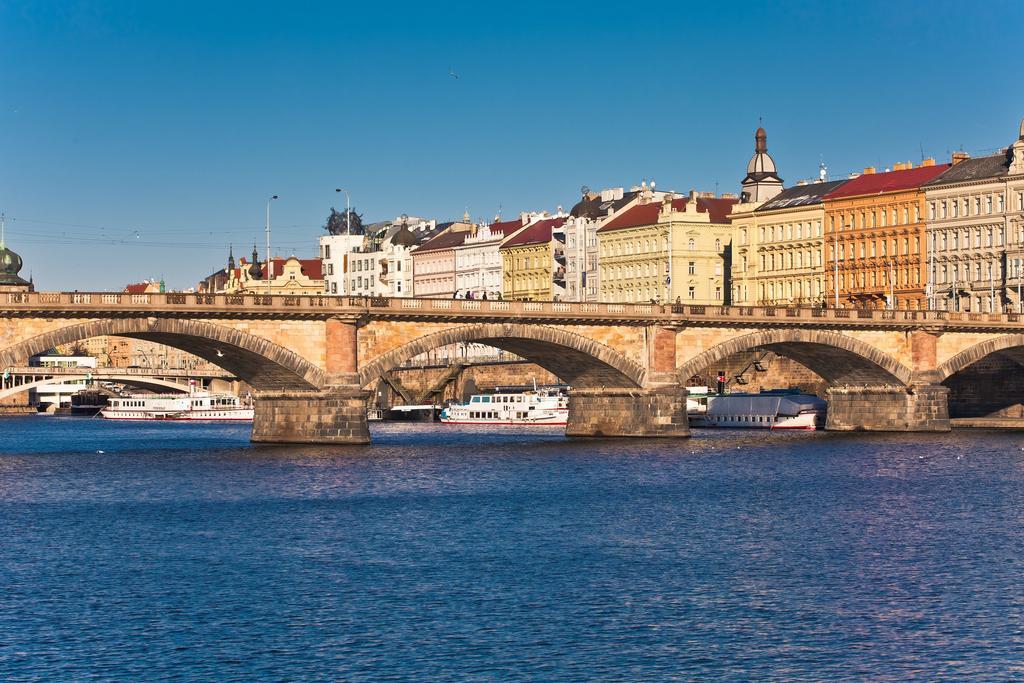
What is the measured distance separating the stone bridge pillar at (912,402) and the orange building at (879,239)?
42187mm

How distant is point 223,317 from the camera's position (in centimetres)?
9850

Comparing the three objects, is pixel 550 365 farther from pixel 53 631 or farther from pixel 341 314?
pixel 53 631

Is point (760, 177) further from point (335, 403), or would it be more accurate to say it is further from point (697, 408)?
point (335, 403)

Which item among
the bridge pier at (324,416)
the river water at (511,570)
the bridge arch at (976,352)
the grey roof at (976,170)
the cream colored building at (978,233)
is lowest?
the river water at (511,570)

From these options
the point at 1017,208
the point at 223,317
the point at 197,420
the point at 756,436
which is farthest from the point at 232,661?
the point at 197,420

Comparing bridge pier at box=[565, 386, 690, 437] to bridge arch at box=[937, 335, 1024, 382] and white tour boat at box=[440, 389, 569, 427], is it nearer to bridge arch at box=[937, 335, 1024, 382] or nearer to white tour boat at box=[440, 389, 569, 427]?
bridge arch at box=[937, 335, 1024, 382]

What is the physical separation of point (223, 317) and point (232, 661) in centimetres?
5760

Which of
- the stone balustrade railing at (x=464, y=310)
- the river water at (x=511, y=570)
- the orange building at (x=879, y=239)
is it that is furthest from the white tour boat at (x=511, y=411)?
the river water at (x=511, y=570)

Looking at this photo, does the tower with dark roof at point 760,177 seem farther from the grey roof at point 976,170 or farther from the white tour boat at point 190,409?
the white tour boat at point 190,409

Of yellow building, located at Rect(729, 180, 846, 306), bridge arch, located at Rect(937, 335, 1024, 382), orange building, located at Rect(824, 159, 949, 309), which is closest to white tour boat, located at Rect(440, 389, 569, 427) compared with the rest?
bridge arch, located at Rect(937, 335, 1024, 382)

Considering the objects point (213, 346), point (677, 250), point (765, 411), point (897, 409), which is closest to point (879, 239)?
point (677, 250)

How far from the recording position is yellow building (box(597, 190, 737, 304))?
18950 centimetres

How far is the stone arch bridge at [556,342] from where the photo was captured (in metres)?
96.7

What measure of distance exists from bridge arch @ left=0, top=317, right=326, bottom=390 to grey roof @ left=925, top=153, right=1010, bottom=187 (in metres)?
82.3
